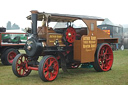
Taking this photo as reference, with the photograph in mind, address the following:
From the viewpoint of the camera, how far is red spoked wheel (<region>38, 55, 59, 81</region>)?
17.1 feet

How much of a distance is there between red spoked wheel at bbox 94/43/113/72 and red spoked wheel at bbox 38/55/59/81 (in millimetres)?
1685

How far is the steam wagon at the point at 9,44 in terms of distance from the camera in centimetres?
912

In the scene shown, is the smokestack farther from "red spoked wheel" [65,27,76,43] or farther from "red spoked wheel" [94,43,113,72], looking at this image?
"red spoked wheel" [94,43,113,72]

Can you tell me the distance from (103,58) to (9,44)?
14.7ft

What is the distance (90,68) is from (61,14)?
9.14 feet

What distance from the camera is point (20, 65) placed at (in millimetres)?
6008

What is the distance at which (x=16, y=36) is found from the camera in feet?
31.6

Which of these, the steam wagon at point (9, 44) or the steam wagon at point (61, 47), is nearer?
the steam wagon at point (61, 47)

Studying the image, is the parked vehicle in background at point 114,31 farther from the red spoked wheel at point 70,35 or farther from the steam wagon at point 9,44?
the red spoked wheel at point 70,35

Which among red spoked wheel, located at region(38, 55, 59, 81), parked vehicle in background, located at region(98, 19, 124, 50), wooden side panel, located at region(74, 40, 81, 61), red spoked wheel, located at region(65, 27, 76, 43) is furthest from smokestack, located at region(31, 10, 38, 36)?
parked vehicle in background, located at region(98, 19, 124, 50)

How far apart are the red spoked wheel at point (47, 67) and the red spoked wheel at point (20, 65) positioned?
2.91 ft

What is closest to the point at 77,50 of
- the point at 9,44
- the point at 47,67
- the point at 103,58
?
the point at 103,58

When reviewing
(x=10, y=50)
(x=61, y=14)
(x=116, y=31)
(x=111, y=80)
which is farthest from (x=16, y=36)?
(x=116, y=31)

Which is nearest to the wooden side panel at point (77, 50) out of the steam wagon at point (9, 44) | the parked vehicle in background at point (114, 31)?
the steam wagon at point (9, 44)
